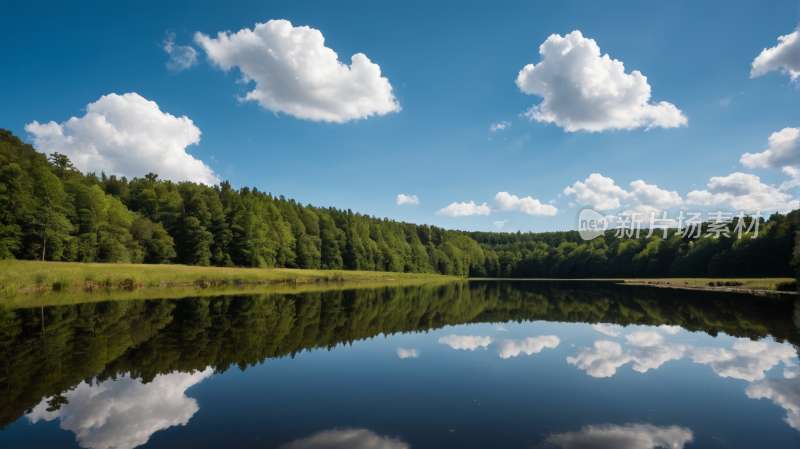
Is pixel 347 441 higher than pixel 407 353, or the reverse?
pixel 347 441

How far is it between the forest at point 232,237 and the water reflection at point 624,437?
197 feet

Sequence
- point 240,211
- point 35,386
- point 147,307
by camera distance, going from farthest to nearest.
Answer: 1. point 240,211
2. point 147,307
3. point 35,386

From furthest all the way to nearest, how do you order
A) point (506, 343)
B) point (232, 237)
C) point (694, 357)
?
1. point (232, 237)
2. point (506, 343)
3. point (694, 357)

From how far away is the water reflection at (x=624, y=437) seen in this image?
6488 mm

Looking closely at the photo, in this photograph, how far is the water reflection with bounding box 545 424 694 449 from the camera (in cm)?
649

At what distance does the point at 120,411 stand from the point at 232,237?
246 ft

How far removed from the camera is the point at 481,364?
1227cm

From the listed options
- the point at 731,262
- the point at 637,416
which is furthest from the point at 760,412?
the point at 731,262

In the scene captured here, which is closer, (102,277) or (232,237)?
(102,277)

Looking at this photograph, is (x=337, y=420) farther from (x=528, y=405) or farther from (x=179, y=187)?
(x=179, y=187)

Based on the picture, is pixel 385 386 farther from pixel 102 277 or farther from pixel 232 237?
pixel 232 237

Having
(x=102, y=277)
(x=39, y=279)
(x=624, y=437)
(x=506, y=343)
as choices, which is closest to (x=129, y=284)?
(x=102, y=277)

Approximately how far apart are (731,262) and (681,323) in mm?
85738

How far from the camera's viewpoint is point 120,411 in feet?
25.5
